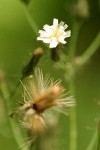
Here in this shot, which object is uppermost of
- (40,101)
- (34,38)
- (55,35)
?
(34,38)

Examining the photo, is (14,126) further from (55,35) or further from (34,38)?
(34,38)

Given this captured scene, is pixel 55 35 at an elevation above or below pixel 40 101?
above

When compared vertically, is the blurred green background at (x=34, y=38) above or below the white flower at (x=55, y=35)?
above

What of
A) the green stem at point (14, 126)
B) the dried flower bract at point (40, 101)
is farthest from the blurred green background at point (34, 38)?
the dried flower bract at point (40, 101)

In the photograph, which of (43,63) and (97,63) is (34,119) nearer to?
(43,63)

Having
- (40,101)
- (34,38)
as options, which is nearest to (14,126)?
(40,101)

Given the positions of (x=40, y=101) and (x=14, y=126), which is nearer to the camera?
(x=40, y=101)

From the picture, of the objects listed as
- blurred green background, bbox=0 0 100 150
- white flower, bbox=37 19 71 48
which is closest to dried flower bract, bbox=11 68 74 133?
white flower, bbox=37 19 71 48

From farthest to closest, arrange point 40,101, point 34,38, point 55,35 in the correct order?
1. point 34,38
2. point 55,35
3. point 40,101

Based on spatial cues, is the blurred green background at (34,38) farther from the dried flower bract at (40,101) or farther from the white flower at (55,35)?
the dried flower bract at (40,101)

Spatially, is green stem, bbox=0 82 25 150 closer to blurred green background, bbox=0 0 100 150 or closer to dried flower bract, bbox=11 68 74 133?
dried flower bract, bbox=11 68 74 133

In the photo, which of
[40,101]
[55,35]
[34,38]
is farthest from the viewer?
[34,38]

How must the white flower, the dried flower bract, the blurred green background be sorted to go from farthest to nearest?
the blurred green background, the white flower, the dried flower bract
